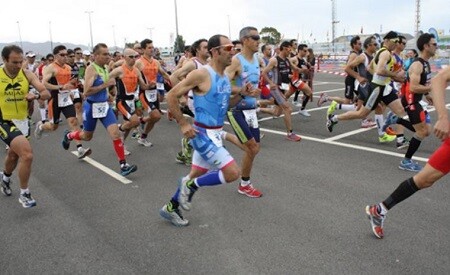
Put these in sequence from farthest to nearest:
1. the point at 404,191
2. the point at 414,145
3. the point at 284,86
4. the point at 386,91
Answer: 1. the point at 284,86
2. the point at 386,91
3. the point at 414,145
4. the point at 404,191

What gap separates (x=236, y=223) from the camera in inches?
175

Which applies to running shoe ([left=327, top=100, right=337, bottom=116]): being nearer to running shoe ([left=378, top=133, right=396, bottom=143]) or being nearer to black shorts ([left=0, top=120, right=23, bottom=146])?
running shoe ([left=378, top=133, right=396, bottom=143])

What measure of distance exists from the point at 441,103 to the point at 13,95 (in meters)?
4.72

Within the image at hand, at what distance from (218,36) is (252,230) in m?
2.01

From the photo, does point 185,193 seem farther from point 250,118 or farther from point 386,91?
point 386,91


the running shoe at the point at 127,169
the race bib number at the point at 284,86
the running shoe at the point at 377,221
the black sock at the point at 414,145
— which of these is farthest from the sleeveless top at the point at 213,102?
the race bib number at the point at 284,86

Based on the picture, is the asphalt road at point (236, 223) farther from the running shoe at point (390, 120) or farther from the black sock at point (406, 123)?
the running shoe at point (390, 120)

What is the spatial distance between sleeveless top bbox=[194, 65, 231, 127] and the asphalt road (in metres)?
1.14

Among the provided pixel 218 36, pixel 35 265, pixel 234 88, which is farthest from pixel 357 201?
pixel 35 265

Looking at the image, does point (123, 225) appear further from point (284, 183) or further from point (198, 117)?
point (284, 183)

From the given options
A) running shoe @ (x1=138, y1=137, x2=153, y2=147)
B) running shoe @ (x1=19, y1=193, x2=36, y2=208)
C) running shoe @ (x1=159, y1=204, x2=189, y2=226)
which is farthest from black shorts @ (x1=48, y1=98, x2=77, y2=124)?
running shoe @ (x1=159, y1=204, x2=189, y2=226)

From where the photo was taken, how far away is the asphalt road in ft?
11.8

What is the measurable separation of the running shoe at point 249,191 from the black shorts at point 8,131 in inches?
111

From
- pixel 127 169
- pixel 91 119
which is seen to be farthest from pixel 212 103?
pixel 91 119
